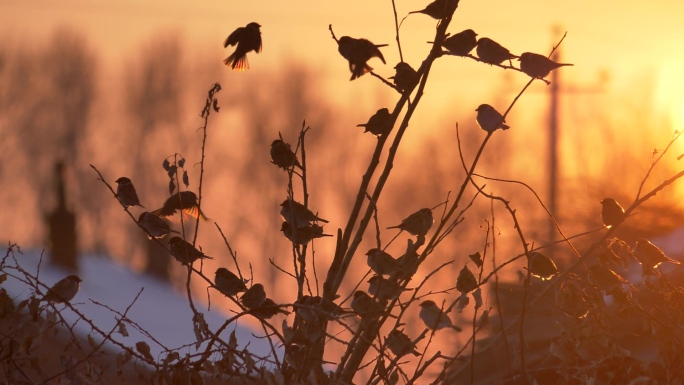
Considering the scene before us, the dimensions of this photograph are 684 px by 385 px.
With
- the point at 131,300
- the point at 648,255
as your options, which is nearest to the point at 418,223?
the point at 648,255

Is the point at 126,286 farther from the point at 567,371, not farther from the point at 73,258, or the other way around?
the point at 567,371

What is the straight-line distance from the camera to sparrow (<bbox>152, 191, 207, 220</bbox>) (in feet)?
10.4

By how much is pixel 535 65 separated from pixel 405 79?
355 mm

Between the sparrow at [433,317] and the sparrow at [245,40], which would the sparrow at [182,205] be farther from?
the sparrow at [433,317]

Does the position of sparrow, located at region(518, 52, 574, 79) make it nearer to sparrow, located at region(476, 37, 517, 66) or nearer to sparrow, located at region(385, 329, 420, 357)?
sparrow, located at region(476, 37, 517, 66)

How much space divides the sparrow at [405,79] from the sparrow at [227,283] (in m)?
0.71

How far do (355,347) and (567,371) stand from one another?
83 cm

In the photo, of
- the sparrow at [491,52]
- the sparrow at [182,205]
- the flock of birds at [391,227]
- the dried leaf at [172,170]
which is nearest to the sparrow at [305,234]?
the flock of birds at [391,227]

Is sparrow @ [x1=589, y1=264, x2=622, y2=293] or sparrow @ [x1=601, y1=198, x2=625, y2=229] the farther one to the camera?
sparrow @ [x1=589, y1=264, x2=622, y2=293]

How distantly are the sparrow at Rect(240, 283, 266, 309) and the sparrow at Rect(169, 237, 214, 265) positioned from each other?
188mm

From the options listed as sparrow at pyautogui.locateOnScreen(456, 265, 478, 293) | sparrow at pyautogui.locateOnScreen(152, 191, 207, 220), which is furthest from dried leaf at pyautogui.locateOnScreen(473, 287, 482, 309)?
sparrow at pyautogui.locateOnScreen(152, 191, 207, 220)

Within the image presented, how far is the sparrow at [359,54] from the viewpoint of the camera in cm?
288

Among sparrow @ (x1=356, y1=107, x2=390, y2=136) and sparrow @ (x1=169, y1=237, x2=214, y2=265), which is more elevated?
sparrow @ (x1=356, y1=107, x2=390, y2=136)

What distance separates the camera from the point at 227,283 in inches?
118
